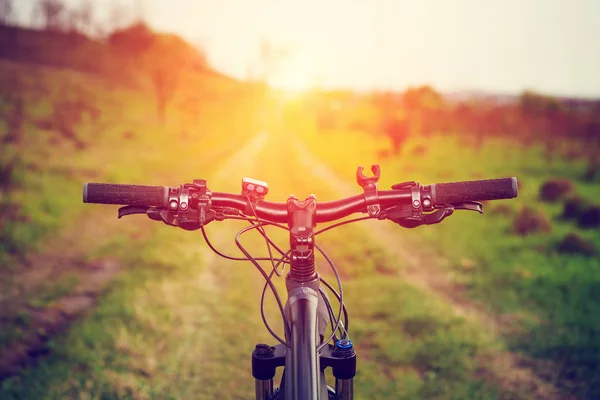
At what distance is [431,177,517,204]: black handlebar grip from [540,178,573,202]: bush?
440 inches

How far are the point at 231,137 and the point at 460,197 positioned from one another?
84.0 feet

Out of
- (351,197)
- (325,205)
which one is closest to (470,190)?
(351,197)

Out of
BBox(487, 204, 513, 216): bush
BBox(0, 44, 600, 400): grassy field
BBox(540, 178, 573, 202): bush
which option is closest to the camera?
BBox(0, 44, 600, 400): grassy field

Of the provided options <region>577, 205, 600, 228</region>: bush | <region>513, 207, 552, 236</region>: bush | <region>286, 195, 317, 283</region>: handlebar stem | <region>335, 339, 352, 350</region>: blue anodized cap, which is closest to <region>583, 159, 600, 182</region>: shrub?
<region>577, 205, 600, 228</region>: bush

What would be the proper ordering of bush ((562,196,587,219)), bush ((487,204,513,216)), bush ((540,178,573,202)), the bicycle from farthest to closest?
bush ((540,178,573,202)) < bush ((487,204,513,216)) < bush ((562,196,587,219)) < the bicycle

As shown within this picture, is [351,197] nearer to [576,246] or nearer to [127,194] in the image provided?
A: [127,194]

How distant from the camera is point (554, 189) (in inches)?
464

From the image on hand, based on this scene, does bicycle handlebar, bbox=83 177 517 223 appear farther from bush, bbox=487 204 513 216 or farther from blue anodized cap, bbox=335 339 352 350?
bush, bbox=487 204 513 216

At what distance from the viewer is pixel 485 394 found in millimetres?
4285

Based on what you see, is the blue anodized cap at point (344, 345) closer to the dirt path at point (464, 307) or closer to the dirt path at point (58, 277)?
the dirt path at point (464, 307)

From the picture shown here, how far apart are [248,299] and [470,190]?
4727mm

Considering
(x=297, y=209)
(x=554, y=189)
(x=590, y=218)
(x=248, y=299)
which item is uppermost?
(x=554, y=189)

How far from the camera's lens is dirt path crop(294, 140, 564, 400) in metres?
4.46

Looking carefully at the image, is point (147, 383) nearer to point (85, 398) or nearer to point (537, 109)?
point (85, 398)
